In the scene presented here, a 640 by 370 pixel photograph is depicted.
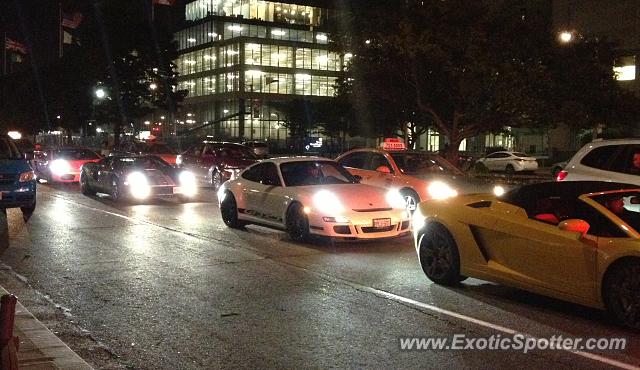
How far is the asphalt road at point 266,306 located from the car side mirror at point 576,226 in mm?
883

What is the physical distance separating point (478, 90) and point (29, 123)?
5145 cm

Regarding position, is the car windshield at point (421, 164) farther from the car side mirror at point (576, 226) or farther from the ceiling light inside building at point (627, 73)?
the ceiling light inside building at point (627, 73)

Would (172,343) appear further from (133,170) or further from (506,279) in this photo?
(133,170)

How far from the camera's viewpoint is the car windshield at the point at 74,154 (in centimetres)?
2462

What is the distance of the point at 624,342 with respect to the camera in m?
6.05

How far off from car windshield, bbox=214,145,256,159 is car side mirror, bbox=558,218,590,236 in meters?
17.7

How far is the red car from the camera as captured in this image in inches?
952

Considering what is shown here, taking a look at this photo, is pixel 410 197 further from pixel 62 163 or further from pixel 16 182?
pixel 62 163

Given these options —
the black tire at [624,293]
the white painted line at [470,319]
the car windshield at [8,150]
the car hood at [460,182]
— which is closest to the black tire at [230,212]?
the car hood at [460,182]

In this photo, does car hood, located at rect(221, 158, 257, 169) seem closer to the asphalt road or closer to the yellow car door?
the asphalt road

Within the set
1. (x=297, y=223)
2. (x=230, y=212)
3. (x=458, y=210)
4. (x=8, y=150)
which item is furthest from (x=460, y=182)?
(x=8, y=150)

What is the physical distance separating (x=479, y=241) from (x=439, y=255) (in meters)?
0.73

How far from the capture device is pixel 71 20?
65.9 meters

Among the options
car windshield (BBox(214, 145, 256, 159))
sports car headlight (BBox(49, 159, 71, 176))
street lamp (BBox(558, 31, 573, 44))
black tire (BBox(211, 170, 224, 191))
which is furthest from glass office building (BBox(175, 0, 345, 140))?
black tire (BBox(211, 170, 224, 191))
